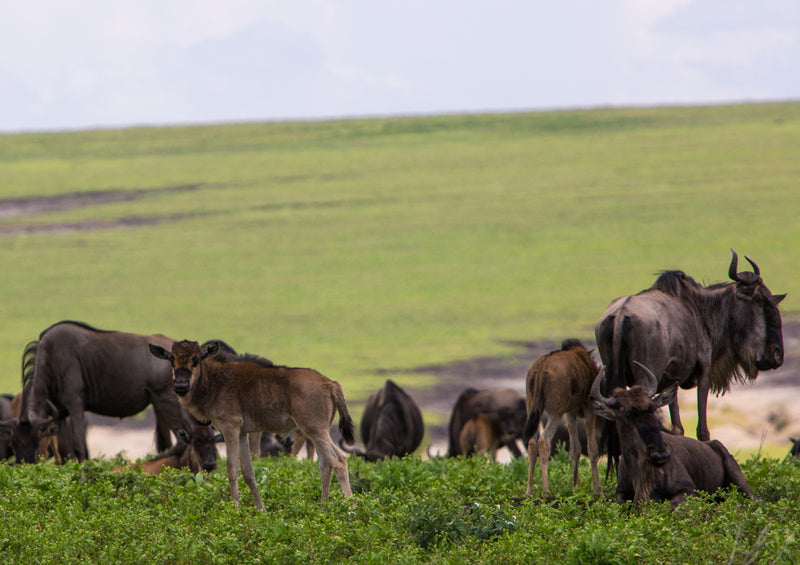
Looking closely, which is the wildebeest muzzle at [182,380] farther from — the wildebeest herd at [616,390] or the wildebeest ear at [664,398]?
the wildebeest ear at [664,398]

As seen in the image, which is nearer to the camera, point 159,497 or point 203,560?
point 203,560

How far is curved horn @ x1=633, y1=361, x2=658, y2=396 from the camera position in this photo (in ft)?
31.9

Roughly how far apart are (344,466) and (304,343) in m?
21.4

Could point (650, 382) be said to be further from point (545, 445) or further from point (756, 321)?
point (756, 321)

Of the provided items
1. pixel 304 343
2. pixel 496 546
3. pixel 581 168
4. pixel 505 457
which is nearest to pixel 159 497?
pixel 496 546

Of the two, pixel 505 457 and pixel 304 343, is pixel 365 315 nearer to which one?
pixel 304 343

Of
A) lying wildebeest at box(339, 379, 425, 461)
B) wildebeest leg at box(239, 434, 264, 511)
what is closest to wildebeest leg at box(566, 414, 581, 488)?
wildebeest leg at box(239, 434, 264, 511)

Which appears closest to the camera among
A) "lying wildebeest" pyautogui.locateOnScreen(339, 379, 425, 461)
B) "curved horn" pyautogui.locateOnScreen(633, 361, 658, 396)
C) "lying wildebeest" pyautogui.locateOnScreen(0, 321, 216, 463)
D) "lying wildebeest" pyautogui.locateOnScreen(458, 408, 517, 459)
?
"curved horn" pyautogui.locateOnScreen(633, 361, 658, 396)

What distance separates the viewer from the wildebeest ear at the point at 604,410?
9.59 meters

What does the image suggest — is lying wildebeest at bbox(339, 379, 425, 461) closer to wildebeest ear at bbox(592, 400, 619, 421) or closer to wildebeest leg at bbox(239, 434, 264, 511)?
wildebeest leg at bbox(239, 434, 264, 511)

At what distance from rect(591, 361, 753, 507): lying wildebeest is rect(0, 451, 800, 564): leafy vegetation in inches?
10.1

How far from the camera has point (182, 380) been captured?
10070 millimetres

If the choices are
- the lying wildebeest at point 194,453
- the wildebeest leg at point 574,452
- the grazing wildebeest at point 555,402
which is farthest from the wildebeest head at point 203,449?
the wildebeest leg at point 574,452

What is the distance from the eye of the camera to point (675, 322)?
10.7 m
